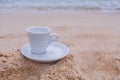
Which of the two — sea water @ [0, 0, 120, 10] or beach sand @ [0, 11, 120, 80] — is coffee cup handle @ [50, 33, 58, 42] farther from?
sea water @ [0, 0, 120, 10]

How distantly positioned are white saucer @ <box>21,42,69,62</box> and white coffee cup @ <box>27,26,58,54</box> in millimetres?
26

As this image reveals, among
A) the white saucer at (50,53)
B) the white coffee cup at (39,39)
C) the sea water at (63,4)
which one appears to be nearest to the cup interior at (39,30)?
the white coffee cup at (39,39)

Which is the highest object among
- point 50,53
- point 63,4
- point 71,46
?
point 50,53

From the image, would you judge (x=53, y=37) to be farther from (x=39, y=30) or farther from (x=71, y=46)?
(x=71, y=46)

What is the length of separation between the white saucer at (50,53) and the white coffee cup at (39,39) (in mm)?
26

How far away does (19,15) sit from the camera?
293cm

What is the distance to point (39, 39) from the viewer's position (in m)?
1.21

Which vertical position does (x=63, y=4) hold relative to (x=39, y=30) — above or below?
below

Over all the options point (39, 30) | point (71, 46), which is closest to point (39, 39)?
point (39, 30)

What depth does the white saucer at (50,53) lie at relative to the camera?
1.19 metres

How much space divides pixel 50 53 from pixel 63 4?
2.32m

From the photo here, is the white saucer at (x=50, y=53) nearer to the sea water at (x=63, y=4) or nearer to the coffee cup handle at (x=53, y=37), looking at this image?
the coffee cup handle at (x=53, y=37)

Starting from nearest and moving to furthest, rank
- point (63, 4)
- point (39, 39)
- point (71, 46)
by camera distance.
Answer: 1. point (39, 39)
2. point (71, 46)
3. point (63, 4)

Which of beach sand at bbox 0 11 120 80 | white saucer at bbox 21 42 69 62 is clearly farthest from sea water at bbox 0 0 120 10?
white saucer at bbox 21 42 69 62
